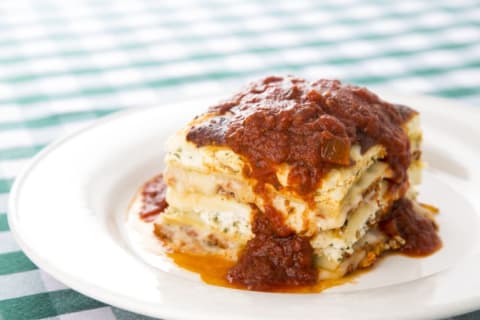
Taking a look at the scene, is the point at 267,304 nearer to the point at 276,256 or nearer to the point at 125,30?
the point at 276,256

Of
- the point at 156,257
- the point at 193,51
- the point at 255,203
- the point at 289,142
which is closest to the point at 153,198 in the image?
the point at 156,257

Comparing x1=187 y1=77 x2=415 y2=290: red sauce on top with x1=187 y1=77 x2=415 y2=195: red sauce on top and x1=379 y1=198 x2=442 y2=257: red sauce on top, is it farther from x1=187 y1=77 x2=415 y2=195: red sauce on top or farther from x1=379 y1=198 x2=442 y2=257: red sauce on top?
x1=379 y1=198 x2=442 y2=257: red sauce on top

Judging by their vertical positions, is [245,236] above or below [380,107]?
below

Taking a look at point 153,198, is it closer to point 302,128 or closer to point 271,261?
point 271,261

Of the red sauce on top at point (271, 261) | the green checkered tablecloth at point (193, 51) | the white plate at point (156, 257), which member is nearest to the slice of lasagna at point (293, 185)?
the red sauce on top at point (271, 261)

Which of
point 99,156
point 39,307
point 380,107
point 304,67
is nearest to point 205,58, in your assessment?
point 304,67

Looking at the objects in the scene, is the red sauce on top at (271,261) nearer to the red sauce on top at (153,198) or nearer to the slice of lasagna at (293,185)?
the slice of lasagna at (293,185)
